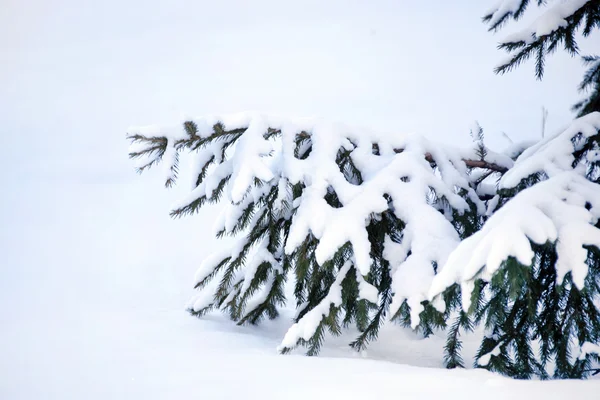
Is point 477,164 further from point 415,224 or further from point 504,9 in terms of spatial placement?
point 504,9

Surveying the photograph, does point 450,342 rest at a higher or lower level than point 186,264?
higher

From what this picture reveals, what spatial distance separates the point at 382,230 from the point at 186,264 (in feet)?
13.5

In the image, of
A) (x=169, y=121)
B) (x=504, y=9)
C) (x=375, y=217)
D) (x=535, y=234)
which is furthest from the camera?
(x=169, y=121)

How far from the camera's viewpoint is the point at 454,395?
4.86 ft

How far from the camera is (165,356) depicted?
192 centimetres

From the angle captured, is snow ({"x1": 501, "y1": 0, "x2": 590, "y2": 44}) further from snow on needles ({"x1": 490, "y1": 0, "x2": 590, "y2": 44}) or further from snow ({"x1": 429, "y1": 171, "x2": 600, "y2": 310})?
snow ({"x1": 429, "y1": 171, "x2": 600, "y2": 310})

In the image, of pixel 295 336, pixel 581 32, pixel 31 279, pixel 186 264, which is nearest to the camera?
pixel 295 336

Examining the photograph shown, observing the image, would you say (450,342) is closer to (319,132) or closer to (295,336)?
(295,336)

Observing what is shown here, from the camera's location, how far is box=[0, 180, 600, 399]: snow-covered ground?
1565mm

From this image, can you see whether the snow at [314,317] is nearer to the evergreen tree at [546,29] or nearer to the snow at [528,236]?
the snow at [528,236]

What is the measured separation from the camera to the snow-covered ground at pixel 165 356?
1565mm

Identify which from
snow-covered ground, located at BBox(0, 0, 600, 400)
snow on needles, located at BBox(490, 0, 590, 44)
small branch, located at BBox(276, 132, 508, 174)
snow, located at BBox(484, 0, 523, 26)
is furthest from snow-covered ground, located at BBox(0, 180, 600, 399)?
snow, located at BBox(484, 0, 523, 26)

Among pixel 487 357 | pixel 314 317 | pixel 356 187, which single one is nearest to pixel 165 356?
pixel 314 317

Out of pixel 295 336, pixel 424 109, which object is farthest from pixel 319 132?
pixel 424 109
